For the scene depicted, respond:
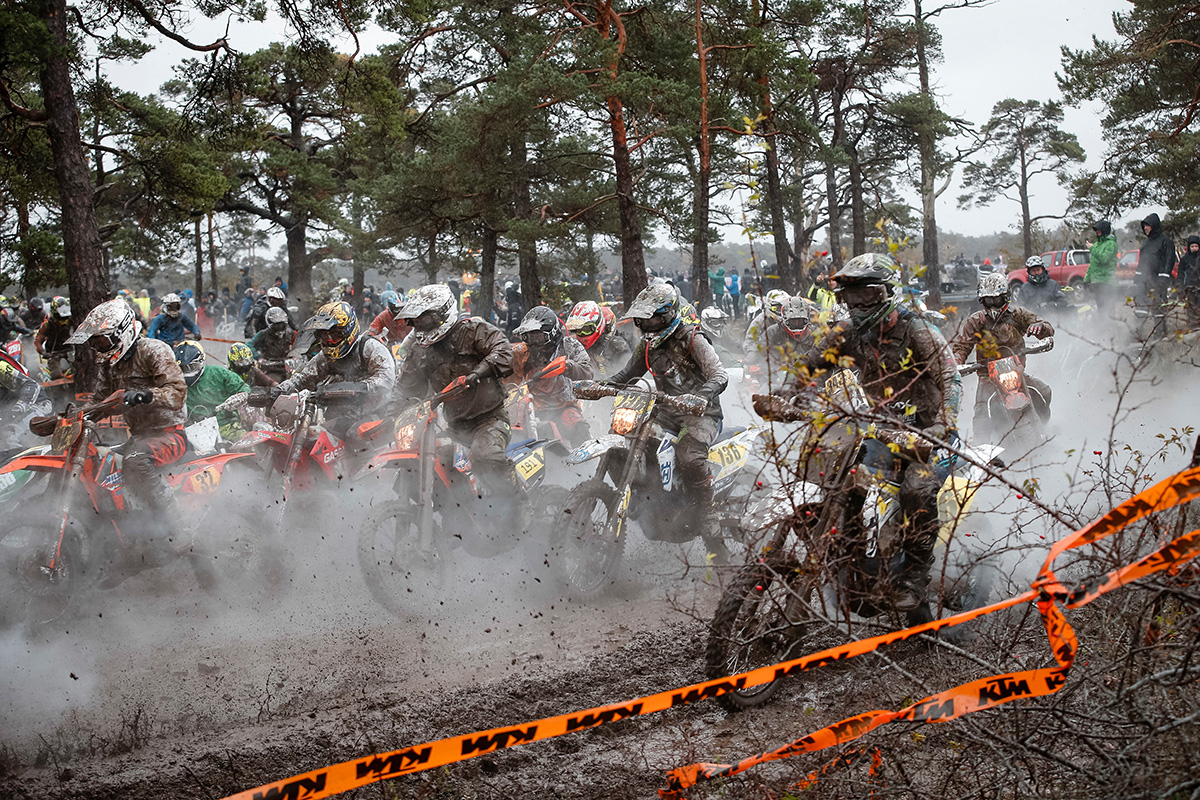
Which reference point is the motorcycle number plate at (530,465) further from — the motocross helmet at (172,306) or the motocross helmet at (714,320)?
the motocross helmet at (172,306)

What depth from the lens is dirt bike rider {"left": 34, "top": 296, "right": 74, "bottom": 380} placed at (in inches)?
568

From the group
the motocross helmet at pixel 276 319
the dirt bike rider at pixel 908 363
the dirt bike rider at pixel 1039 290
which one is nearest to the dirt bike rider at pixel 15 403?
the motocross helmet at pixel 276 319

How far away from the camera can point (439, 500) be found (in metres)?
6.97

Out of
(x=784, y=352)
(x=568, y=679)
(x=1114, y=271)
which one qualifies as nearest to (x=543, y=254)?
(x=1114, y=271)

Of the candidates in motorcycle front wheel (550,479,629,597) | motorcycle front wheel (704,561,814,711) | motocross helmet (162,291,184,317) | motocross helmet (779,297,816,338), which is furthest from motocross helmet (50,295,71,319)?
motorcycle front wheel (704,561,814,711)

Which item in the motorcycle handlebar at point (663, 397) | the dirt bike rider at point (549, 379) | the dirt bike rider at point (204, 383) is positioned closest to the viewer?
the motorcycle handlebar at point (663, 397)

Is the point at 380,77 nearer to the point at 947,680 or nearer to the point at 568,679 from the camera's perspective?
the point at 568,679

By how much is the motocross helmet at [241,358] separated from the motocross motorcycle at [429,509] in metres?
5.74

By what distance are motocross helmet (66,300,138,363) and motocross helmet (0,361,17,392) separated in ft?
17.5

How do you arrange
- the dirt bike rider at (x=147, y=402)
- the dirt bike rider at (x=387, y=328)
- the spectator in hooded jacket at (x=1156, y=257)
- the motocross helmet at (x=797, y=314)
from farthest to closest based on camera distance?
the spectator in hooded jacket at (x=1156, y=257) < the dirt bike rider at (x=387, y=328) < the motocross helmet at (x=797, y=314) < the dirt bike rider at (x=147, y=402)

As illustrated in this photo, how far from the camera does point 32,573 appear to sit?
6.46 metres

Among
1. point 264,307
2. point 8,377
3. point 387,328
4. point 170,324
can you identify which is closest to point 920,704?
point 387,328

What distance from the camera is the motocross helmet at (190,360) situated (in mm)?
9797

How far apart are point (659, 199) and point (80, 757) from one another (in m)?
18.4
